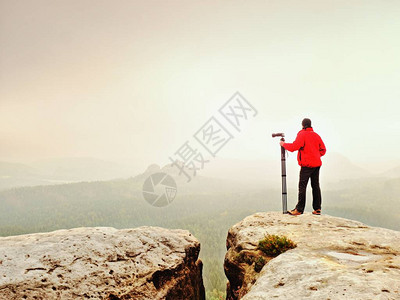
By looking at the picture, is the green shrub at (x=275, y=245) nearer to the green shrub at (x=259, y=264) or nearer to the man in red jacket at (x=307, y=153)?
the green shrub at (x=259, y=264)

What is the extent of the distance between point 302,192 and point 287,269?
7.31 meters

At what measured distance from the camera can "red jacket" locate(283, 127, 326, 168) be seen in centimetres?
1445

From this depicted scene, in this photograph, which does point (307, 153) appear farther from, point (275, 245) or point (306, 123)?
point (275, 245)

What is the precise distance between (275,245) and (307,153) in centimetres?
594

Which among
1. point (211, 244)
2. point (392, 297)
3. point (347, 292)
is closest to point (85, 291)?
point (347, 292)

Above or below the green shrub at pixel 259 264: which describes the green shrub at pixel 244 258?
below

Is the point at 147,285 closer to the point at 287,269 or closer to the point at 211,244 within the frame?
the point at 287,269

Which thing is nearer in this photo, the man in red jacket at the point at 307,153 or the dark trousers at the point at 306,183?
the man in red jacket at the point at 307,153

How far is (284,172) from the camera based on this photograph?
1582 cm

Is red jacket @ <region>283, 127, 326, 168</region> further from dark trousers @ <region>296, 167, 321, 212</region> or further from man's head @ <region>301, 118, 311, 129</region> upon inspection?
dark trousers @ <region>296, 167, 321, 212</region>

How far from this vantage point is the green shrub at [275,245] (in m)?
10.9

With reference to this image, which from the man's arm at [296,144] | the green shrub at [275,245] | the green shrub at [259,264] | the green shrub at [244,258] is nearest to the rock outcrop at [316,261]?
the green shrub at [244,258]

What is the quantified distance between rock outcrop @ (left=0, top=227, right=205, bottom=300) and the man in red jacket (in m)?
7.62

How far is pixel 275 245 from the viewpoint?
36.5ft
